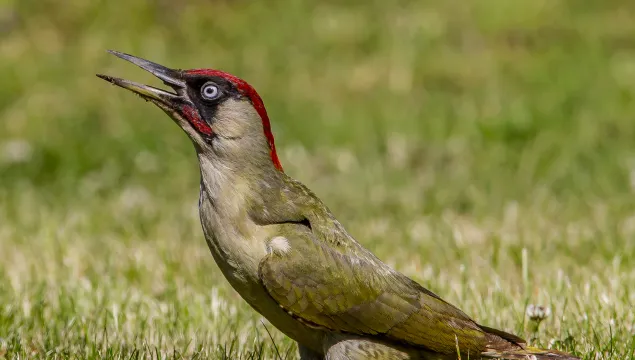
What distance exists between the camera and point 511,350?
11.5ft

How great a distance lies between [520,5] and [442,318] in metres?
8.81

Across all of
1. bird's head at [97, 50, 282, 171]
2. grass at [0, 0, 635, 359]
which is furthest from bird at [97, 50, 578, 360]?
grass at [0, 0, 635, 359]

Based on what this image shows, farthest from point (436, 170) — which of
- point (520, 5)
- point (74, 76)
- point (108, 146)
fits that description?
point (520, 5)

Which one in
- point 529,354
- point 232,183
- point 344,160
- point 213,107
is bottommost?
point 529,354

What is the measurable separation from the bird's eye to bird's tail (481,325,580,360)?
48.1 inches

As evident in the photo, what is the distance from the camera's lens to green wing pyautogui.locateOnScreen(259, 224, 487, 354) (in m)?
3.30

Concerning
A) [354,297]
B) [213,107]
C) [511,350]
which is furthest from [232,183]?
[511,350]

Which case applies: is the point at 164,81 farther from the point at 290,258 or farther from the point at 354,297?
the point at 354,297

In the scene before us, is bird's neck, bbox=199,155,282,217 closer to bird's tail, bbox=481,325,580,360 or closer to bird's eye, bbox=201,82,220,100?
bird's eye, bbox=201,82,220,100

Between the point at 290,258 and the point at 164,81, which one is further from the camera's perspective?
the point at 164,81

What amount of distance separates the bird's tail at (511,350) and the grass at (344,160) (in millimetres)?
334

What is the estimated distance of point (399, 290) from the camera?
138 inches

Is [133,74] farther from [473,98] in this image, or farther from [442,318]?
[442,318]

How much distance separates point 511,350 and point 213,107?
1.31 meters
